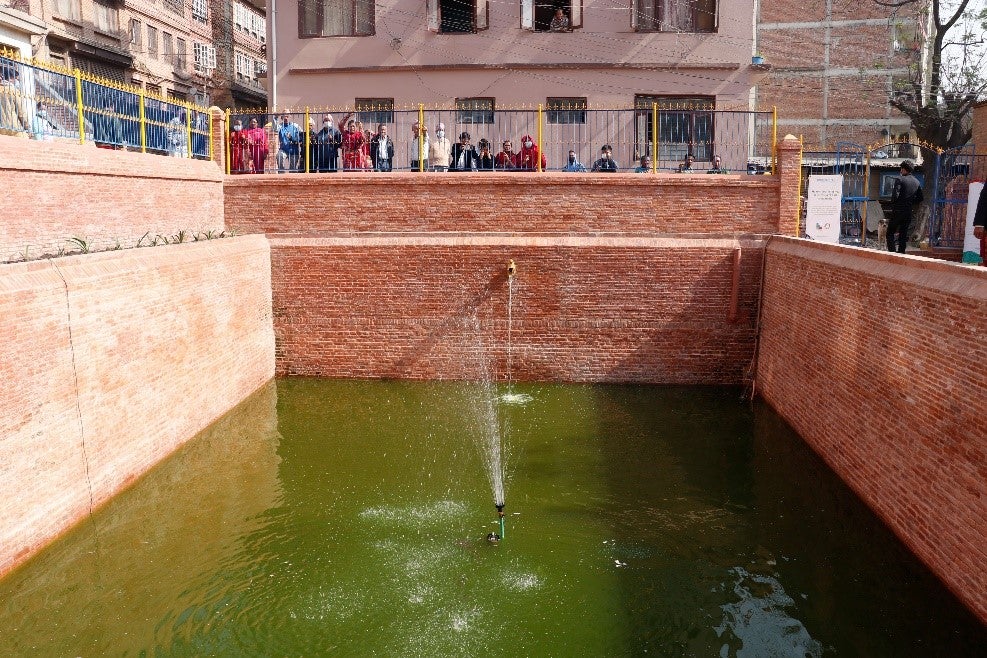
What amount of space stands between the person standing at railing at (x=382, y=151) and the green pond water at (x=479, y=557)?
18.6 feet

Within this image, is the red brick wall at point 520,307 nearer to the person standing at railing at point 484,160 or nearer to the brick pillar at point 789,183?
the brick pillar at point 789,183

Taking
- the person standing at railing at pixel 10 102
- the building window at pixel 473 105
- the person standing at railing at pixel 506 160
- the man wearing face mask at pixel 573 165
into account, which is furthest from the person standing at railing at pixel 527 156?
the person standing at railing at pixel 10 102

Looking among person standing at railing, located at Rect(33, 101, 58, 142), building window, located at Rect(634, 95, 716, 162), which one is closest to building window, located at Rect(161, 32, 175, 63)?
building window, located at Rect(634, 95, 716, 162)

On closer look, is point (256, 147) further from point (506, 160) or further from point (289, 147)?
point (506, 160)

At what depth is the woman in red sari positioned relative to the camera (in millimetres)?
15430

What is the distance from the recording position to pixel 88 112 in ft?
39.8

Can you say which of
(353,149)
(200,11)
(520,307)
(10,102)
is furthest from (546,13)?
(200,11)

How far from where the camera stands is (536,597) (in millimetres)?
7254

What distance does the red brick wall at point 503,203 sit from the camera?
46.8ft

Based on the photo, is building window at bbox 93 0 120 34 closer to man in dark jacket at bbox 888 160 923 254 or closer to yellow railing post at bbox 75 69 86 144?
yellow railing post at bbox 75 69 86 144

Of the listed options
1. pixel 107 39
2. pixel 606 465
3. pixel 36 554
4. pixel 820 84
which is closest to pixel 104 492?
pixel 36 554

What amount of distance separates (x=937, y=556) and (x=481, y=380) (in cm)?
811

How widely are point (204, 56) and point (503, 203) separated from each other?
27997mm

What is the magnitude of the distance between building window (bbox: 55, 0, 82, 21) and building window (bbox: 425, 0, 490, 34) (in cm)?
1435
